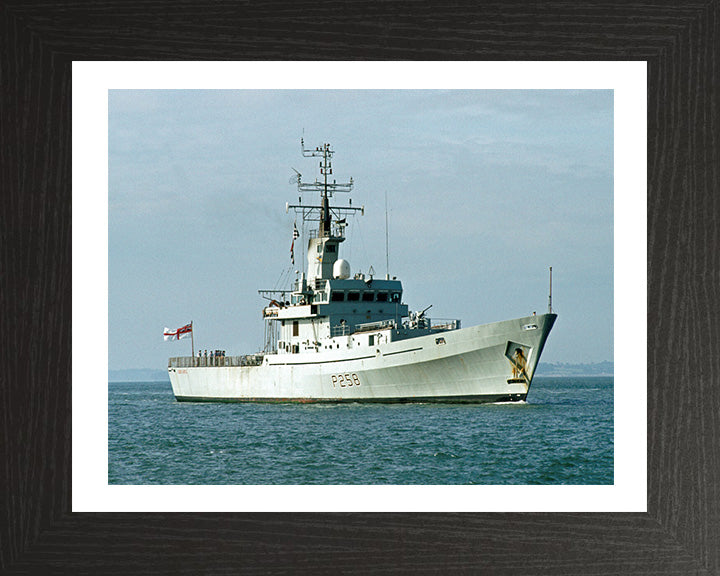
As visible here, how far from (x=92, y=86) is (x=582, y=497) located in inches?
102

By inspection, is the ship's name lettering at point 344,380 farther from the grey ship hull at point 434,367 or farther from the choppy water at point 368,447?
the choppy water at point 368,447

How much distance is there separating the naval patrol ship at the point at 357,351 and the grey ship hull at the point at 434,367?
0.02 meters

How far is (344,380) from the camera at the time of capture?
18.4 meters

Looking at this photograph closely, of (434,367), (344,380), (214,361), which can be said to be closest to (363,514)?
(434,367)

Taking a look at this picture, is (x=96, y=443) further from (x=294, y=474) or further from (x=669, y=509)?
(x=294, y=474)

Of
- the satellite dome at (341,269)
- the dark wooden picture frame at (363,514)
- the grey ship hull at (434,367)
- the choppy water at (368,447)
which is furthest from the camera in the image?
the satellite dome at (341,269)

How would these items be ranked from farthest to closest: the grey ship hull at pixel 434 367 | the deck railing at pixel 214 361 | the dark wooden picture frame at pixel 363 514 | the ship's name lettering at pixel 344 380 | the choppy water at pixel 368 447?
the deck railing at pixel 214 361 < the ship's name lettering at pixel 344 380 < the grey ship hull at pixel 434 367 < the choppy water at pixel 368 447 < the dark wooden picture frame at pixel 363 514

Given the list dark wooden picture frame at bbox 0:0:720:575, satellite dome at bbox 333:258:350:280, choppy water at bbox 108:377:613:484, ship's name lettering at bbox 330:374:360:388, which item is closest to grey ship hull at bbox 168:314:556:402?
ship's name lettering at bbox 330:374:360:388

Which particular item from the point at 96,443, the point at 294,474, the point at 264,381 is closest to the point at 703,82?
the point at 96,443

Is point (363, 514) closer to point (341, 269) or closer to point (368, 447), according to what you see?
point (368, 447)

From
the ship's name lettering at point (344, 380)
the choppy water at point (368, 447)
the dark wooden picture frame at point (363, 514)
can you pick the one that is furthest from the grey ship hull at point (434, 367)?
the dark wooden picture frame at point (363, 514)

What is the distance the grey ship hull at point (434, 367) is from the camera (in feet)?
55.2

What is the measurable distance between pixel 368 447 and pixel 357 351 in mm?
4584

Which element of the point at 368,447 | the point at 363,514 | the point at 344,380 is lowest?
the point at 368,447
